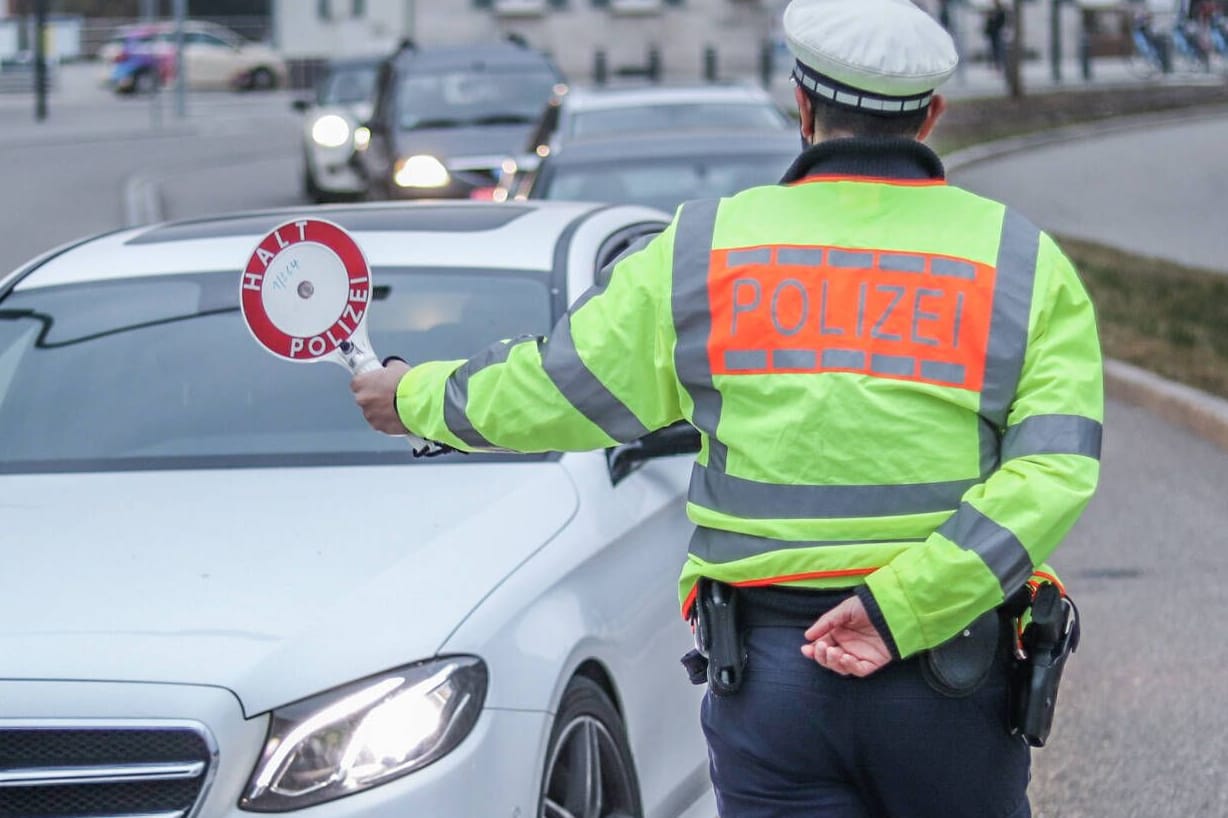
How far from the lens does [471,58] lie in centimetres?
1808

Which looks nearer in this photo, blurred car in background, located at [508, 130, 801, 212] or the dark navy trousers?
the dark navy trousers

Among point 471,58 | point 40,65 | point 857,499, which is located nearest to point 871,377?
point 857,499

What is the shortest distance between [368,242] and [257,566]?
157 centimetres

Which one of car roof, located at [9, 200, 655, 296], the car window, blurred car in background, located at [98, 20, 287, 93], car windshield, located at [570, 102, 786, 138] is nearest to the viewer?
car roof, located at [9, 200, 655, 296]

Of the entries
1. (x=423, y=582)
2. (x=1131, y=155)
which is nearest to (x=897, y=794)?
(x=423, y=582)

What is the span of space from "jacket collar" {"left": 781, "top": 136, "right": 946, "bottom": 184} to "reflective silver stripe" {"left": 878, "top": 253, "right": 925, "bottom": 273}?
130mm

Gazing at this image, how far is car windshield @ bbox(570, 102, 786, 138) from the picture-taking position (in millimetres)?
12602

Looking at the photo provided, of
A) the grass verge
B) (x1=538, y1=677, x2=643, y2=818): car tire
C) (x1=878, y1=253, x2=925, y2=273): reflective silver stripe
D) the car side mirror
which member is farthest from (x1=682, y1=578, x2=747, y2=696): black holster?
the grass verge

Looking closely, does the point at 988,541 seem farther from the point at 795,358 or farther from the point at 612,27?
the point at 612,27

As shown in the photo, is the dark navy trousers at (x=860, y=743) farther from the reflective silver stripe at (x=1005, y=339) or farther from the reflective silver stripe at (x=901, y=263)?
the reflective silver stripe at (x=901, y=263)

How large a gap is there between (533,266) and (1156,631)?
279 centimetres

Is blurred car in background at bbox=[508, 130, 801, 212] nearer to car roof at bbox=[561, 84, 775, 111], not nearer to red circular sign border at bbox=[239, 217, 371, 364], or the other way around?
car roof at bbox=[561, 84, 775, 111]

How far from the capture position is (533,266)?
496 centimetres

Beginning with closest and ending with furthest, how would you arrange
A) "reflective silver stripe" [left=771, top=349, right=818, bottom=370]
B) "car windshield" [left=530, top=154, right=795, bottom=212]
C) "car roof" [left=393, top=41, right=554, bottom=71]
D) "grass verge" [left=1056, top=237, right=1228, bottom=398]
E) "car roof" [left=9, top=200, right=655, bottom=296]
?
"reflective silver stripe" [left=771, top=349, right=818, bottom=370]
"car roof" [left=9, top=200, right=655, bottom=296]
"car windshield" [left=530, top=154, right=795, bottom=212]
"grass verge" [left=1056, top=237, right=1228, bottom=398]
"car roof" [left=393, top=41, right=554, bottom=71]
